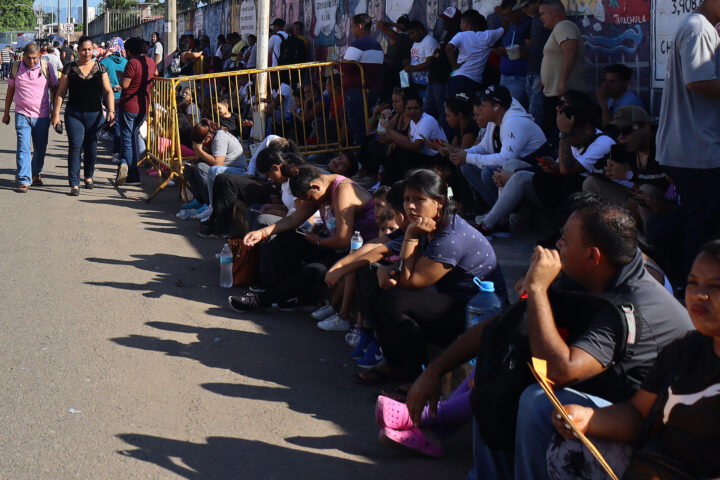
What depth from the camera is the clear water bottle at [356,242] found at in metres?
6.42

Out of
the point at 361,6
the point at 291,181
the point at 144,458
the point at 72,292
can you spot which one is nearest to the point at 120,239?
the point at 72,292

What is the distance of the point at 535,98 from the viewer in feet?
29.9

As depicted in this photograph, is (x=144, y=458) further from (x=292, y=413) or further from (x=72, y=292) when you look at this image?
(x=72, y=292)

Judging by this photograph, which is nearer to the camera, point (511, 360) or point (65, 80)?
point (511, 360)

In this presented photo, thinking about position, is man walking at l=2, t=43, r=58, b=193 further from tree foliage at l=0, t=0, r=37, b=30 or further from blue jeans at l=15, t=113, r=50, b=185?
tree foliage at l=0, t=0, r=37, b=30

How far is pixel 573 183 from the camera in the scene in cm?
725

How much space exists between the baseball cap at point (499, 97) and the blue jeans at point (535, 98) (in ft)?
2.26

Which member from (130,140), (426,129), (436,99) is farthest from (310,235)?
(130,140)

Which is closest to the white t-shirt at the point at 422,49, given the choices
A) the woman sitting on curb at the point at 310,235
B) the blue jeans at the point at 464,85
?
the blue jeans at the point at 464,85

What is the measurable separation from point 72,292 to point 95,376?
2067 mm

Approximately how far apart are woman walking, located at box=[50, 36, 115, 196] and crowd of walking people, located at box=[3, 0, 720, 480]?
0.03 meters

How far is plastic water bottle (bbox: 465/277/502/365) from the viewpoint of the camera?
15.4ft

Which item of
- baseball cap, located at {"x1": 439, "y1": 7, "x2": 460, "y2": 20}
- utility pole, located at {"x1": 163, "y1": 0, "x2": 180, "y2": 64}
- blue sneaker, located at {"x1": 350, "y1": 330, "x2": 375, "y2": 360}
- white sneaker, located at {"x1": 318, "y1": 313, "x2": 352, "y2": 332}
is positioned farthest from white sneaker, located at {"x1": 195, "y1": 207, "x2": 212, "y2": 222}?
utility pole, located at {"x1": 163, "y1": 0, "x2": 180, "y2": 64}

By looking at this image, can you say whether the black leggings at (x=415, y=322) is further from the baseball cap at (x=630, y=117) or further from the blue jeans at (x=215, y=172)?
the blue jeans at (x=215, y=172)
